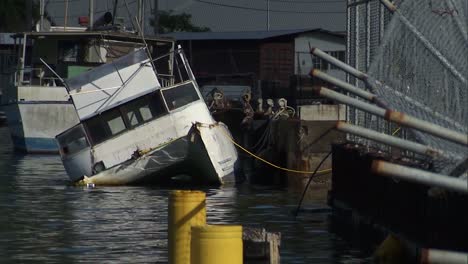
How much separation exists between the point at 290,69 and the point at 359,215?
43.8m

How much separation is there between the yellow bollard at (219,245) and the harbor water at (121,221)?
512cm

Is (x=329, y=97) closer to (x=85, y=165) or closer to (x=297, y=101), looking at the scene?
(x=85, y=165)

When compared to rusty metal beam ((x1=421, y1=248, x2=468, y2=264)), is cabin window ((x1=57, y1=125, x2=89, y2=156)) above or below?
below

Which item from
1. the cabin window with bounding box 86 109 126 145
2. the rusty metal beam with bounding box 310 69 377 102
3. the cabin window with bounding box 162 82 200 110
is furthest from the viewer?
the cabin window with bounding box 162 82 200 110

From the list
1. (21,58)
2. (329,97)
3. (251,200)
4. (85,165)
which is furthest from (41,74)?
(329,97)

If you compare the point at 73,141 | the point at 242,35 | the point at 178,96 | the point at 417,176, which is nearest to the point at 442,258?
the point at 417,176

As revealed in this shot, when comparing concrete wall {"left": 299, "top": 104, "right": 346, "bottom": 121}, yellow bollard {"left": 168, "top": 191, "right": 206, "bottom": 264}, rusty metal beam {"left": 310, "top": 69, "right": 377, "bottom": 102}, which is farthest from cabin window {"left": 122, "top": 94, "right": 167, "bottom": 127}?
rusty metal beam {"left": 310, "top": 69, "right": 377, "bottom": 102}

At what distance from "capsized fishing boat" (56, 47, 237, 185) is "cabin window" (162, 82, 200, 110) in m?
0.02

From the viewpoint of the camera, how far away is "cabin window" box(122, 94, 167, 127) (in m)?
27.3

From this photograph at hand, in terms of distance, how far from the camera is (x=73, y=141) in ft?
90.5

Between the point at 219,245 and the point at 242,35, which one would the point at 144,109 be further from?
the point at 242,35

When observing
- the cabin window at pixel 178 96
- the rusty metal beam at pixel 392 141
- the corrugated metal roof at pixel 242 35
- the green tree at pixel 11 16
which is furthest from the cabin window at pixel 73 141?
the green tree at pixel 11 16

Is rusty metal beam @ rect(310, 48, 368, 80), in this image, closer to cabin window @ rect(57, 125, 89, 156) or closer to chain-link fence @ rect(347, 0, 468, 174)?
chain-link fence @ rect(347, 0, 468, 174)

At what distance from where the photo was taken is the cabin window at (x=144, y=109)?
27.3 m
